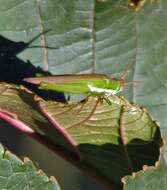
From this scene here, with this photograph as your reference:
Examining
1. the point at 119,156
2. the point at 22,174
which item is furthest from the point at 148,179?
the point at 22,174

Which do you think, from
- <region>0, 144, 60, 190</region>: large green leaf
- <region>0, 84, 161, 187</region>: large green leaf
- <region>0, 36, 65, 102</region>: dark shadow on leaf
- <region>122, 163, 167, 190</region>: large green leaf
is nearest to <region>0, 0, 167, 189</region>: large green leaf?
<region>0, 36, 65, 102</region>: dark shadow on leaf

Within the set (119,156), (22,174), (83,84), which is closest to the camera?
(22,174)

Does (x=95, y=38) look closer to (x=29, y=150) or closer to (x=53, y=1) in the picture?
(x=53, y=1)

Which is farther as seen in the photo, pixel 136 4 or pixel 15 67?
pixel 15 67

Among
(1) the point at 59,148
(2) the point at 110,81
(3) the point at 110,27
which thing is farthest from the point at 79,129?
(3) the point at 110,27

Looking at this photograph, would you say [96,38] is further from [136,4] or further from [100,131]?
[100,131]

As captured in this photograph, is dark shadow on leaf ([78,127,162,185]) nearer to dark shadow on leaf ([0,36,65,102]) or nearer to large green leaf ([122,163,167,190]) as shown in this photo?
large green leaf ([122,163,167,190])

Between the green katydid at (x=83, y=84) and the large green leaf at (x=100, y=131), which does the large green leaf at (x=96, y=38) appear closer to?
the green katydid at (x=83, y=84)
